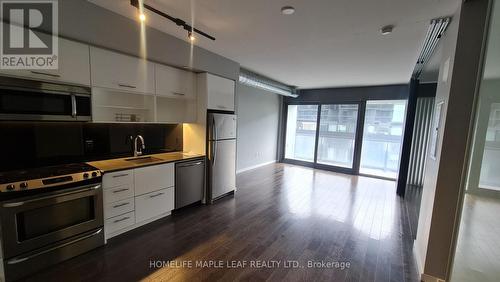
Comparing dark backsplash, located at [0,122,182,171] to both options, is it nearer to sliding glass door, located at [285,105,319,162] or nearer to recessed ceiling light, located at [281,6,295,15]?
recessed ceiling light, located at [281,6,295,15]

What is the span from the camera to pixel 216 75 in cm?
364

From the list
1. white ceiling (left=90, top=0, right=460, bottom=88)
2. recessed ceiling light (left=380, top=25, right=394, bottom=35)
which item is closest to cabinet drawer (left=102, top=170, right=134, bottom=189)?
white ceiling (left=90, top=0, right=460, bottom=88)

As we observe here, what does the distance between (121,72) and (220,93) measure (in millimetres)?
1554

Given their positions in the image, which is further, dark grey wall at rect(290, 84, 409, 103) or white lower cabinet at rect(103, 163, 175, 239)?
dark grey wall at rect(290, 84, 409, 103)

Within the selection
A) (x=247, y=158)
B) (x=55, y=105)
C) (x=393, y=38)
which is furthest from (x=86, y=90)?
(x=247, y=158)

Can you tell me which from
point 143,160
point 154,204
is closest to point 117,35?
point 143,160

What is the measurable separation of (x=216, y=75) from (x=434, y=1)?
113 inches

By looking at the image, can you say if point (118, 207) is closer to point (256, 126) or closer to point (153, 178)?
point (153, 178)

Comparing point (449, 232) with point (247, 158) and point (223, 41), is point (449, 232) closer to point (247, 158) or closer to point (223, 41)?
point (223, 41)

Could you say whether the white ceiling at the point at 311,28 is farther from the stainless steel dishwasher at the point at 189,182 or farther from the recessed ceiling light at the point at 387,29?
the stainless steel dishwasher at the point at 189,182

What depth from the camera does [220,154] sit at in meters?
3.79

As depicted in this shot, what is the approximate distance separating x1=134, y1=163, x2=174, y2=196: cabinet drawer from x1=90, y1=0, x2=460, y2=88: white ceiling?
1.87m

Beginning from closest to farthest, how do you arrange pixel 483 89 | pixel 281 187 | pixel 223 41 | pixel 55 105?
pixel 483 89 → pixel 55 105 → pixel 223 41 → pixel 281 187

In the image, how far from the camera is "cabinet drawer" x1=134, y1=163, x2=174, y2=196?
271cm
